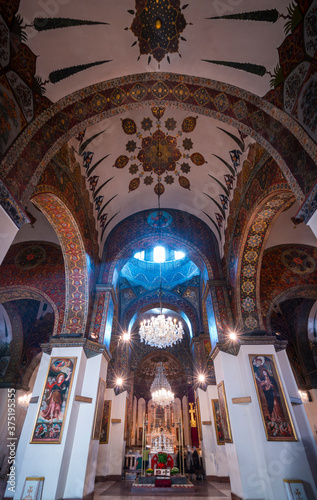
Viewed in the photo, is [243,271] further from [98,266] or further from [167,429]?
[167,429]

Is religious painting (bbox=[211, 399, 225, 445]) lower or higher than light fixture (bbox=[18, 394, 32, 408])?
lower

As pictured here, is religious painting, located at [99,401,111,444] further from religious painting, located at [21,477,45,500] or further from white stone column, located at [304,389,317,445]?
white stone column, located at [304,389,317,445]

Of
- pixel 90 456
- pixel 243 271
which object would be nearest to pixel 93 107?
pixel 243 271

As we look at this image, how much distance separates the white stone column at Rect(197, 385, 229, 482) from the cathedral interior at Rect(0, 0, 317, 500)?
63 mm

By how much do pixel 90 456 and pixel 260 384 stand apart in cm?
443

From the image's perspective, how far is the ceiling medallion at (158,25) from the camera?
4.64 metres

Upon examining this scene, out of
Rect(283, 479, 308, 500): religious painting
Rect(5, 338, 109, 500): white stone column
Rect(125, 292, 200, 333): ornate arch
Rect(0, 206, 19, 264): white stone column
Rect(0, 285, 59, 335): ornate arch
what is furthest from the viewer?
Rect(125, 292, 200, 333): ornate arch

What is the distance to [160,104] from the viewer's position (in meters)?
6.03

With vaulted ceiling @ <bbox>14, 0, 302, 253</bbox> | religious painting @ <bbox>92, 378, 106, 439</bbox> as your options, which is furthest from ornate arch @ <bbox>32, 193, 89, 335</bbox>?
vaulted ceiling @ <bbox>14, 0, 302, 253</bbox>

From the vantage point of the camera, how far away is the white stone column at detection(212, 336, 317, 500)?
5625 millimetres

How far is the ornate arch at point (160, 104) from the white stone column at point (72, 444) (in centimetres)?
455

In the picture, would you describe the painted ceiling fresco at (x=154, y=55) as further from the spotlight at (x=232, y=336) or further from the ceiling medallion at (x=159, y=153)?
the spotlight at (x=232, y=336)

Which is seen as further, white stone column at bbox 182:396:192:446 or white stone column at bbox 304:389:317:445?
white stone column at bbox 182:396:192:446

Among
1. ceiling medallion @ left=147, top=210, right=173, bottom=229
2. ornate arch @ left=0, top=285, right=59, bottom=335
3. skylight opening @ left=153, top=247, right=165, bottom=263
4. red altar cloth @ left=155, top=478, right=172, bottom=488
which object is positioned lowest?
red altar cloth @ left=155, top=478, right=172, bottom=488
